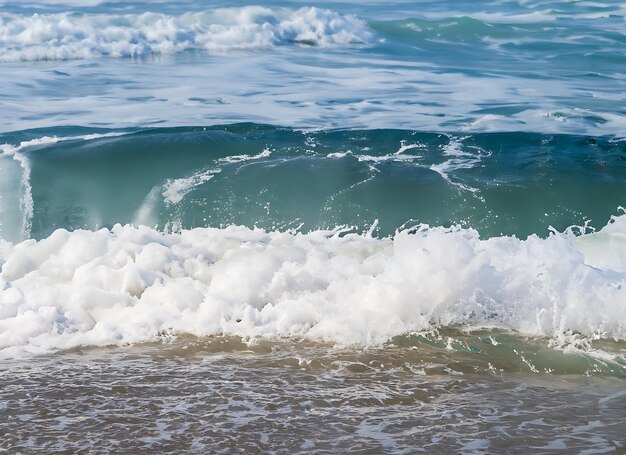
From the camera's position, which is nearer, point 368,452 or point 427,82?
point 368,452

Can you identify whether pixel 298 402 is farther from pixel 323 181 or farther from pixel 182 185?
pixel 182 185

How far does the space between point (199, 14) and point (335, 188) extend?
1594 cm

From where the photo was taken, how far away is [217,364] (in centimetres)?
599

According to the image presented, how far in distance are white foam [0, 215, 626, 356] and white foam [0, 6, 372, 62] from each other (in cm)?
1396

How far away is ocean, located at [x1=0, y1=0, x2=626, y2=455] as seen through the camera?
5145 millimetres

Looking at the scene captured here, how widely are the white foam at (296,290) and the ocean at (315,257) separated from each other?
0.02 meters

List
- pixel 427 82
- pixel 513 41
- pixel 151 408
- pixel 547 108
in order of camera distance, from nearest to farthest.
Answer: pixel 151 408 < pixel 547 108 < pixel 427 82 < pixel 513 41

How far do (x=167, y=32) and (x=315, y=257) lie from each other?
16.4 metres

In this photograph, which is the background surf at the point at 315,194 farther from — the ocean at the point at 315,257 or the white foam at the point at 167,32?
the white foam at the point at 167,32

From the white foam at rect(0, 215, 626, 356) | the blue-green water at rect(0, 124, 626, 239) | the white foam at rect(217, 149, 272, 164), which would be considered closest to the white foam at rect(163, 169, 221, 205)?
the blue-green water at rect(0, 124, 626, 239)

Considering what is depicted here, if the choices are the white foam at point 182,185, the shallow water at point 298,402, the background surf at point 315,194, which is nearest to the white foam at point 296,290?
the background surf at point 315,194

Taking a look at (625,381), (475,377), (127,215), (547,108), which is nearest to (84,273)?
(127,215)

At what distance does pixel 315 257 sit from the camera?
7746mm

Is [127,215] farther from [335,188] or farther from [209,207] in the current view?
[335,188]
